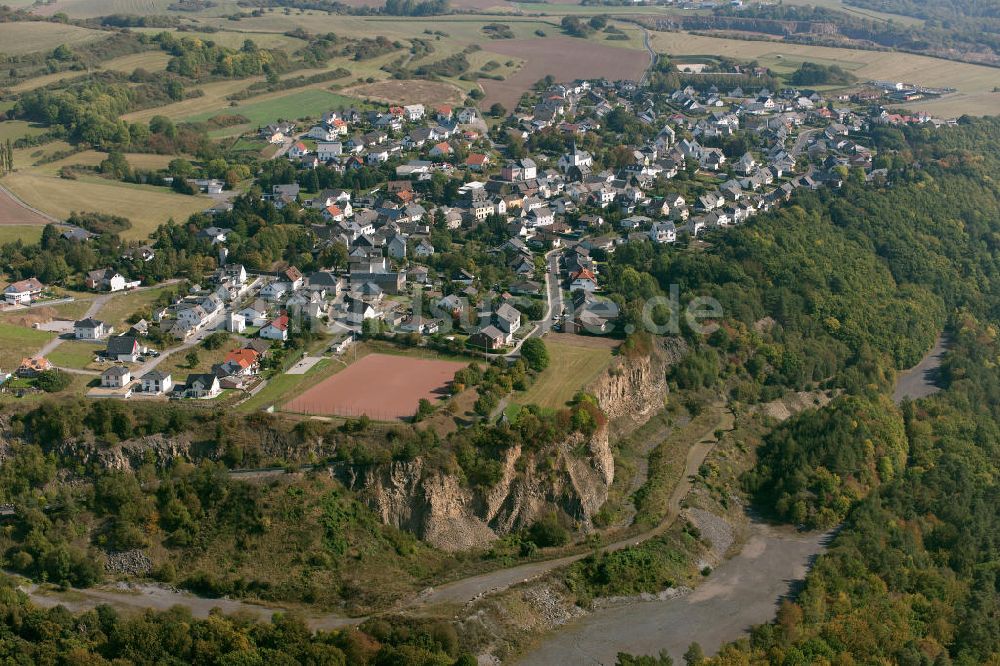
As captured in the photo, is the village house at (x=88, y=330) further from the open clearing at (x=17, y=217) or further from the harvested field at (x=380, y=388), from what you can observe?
the open clearing at (x=17, y=217)

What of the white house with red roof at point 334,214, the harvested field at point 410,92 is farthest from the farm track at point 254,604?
the harvested field at point 410,92

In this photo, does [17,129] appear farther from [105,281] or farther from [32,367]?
[32,367]

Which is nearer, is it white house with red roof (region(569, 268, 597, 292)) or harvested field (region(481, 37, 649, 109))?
white house with red roof (region(569, 268, 597, 292))

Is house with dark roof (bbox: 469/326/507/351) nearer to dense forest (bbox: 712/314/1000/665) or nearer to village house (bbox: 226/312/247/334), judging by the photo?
village house (bbox: 226/312/247/334)

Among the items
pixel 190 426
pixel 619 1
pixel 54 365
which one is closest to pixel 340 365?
pixel 190 426

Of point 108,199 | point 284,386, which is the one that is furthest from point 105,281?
point 108,199

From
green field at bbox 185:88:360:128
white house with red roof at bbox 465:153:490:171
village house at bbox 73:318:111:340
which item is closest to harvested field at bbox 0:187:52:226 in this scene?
village house at bbox 73:318:111:340
